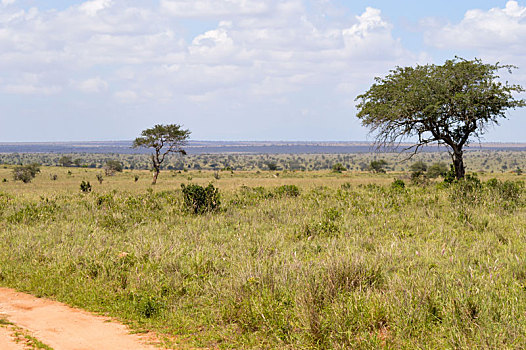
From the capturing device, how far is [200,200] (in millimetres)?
16453

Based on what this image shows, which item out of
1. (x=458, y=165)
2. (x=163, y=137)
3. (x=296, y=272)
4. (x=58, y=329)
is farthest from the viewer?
(x=163, y=137)

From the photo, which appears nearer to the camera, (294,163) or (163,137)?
(163,137)

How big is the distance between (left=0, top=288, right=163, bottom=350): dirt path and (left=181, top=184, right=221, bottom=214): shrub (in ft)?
26.6

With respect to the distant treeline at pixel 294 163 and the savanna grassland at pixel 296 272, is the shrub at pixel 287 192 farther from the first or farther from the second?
the distant treeline at pixel 294 163

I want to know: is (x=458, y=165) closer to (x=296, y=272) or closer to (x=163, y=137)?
(x=296, y=272)

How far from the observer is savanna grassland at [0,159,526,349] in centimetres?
579

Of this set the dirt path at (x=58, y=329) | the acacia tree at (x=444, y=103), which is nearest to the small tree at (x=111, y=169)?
the acacia tree at (x=444, y=103)

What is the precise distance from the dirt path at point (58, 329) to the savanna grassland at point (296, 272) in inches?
13.1

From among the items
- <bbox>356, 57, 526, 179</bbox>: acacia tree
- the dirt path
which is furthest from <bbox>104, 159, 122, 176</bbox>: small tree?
the dirt path

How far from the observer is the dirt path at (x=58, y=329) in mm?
6035

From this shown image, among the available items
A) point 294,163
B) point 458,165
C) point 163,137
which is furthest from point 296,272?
point 294,163

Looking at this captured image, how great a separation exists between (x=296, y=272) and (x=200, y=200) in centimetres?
941

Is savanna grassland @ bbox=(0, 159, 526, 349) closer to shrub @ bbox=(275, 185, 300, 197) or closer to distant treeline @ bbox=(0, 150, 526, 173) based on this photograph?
shrub @ bbox=(275, 185, 300, 197)

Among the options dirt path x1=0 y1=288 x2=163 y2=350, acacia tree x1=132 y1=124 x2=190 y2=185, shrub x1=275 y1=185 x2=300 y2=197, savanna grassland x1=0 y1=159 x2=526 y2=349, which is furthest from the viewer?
acacia tree x1=132 y1=124 x2=190 y2=185
